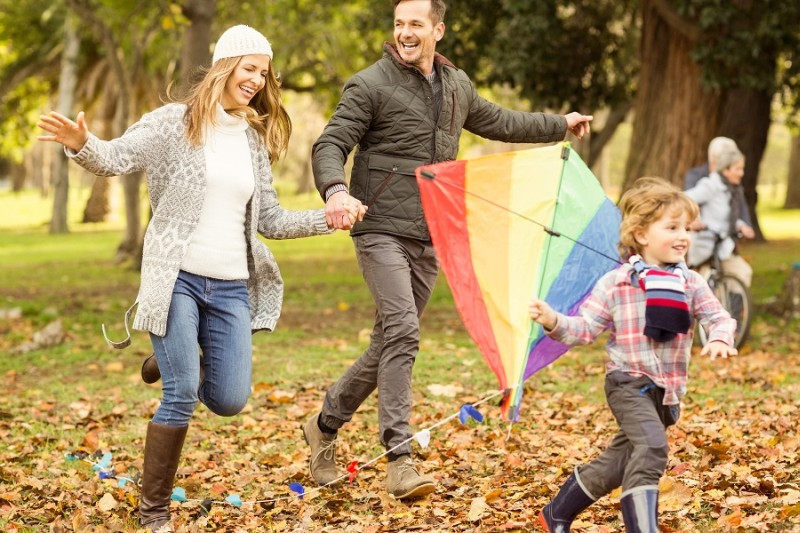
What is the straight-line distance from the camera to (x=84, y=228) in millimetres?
38594

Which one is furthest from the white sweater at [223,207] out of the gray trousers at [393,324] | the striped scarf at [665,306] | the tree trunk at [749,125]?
the tree trunk at [749,125]

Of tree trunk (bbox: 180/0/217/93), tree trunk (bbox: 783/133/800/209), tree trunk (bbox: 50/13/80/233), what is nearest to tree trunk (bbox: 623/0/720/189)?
tree trunk (bbox: 180/0/217/93)

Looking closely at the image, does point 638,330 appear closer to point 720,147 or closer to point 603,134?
point 720,147

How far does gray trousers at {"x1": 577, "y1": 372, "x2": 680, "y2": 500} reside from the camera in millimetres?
4137

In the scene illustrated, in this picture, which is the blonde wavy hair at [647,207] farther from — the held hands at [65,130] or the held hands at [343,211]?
the held hands at [65,130]

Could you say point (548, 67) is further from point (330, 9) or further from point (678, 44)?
point (330, 9)

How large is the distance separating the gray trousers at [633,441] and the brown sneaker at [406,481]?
1.05 metres

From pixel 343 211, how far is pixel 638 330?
1.43 metres

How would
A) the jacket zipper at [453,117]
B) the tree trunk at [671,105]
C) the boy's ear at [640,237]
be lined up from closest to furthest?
the boy's ear at [640,237] < the jacket zipper at [453,117] < the tree trunk at [671,105]

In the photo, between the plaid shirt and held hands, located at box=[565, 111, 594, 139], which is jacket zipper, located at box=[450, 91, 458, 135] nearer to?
held hands, located at box=[565, 111, 594, 139]

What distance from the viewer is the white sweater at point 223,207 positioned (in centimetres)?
488

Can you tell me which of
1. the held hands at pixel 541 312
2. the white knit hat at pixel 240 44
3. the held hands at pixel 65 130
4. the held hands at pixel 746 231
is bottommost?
the held hands at pixel 541 312

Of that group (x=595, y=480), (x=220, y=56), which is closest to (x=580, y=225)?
(x=595, y=480)

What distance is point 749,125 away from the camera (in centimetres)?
1872
